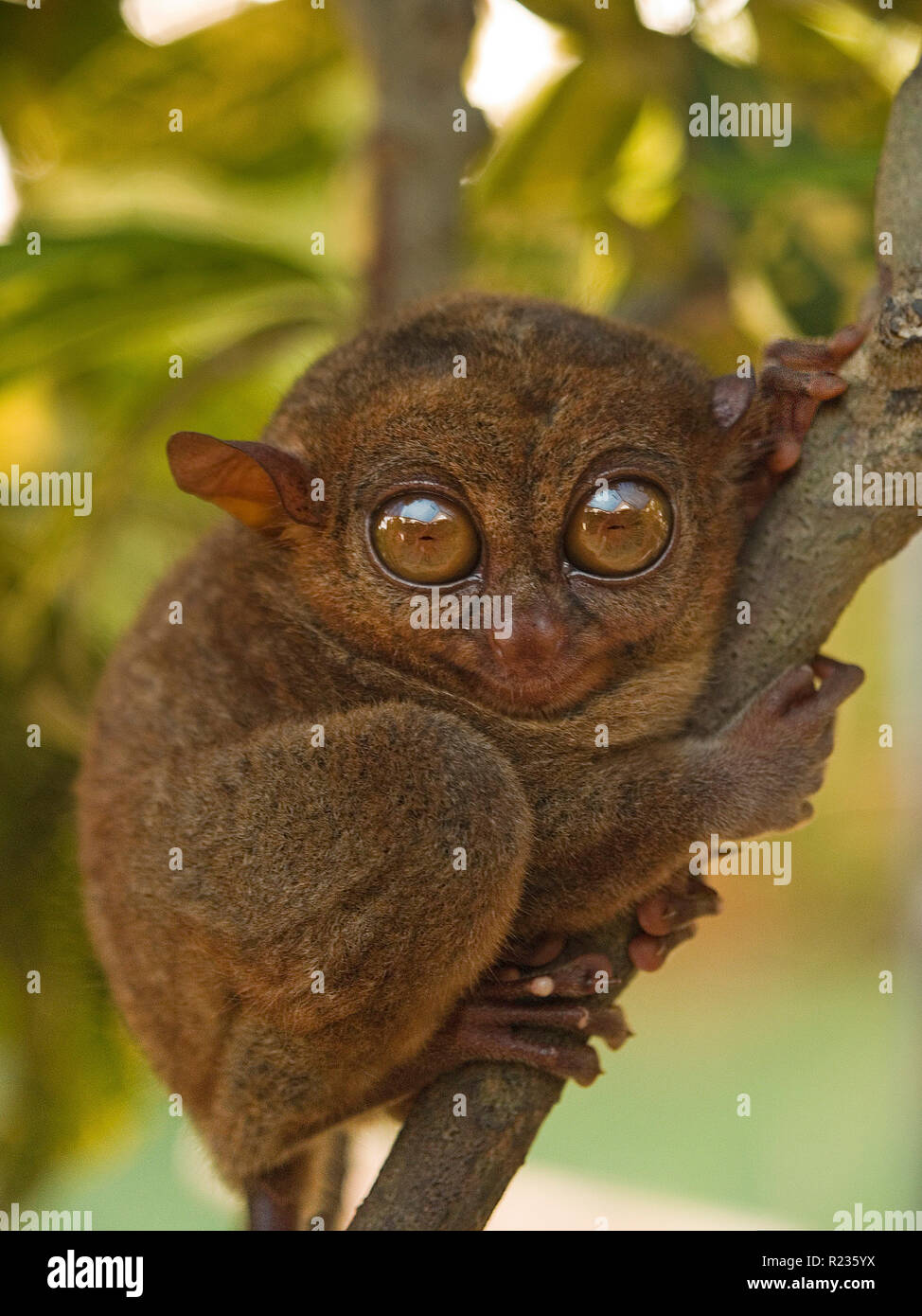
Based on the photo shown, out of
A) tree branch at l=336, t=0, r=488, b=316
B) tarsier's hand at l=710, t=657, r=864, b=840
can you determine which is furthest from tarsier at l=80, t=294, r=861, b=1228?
tree branch at l=336, t=0, r=488, b=316

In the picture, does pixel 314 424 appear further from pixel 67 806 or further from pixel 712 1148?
pixel 712 1148

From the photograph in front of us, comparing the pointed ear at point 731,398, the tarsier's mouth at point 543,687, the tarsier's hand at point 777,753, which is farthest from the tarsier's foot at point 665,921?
the pointed ear at point 731,398

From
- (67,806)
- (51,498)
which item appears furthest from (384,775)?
(51,498)

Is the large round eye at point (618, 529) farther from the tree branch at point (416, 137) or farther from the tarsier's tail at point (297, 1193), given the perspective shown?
the tree branch at point (416, 137)

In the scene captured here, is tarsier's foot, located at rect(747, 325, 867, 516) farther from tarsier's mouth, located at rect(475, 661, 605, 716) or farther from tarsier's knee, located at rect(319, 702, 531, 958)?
tarsier's knee, located at rect(319, 702, 531, 958)

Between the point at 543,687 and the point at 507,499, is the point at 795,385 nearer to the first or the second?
the point at 507,499

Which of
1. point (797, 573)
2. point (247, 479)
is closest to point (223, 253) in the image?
point (247, 479)
